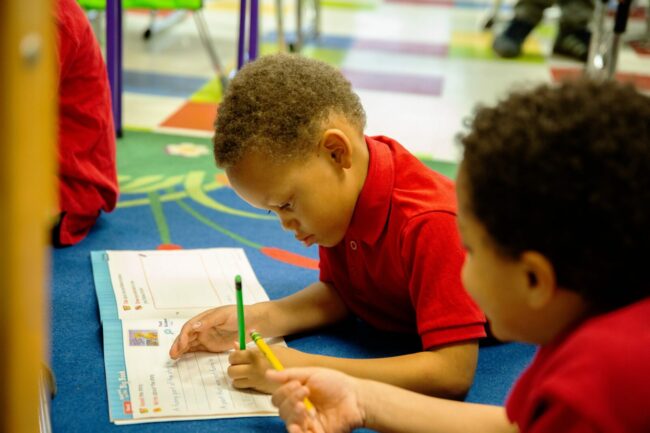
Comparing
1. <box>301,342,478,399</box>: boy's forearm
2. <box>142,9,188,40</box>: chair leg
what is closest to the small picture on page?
<box>301,342,478,399</box>: boy's forearm

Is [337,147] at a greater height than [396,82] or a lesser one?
greater

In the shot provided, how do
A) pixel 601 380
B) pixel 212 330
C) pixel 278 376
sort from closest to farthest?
pixel 601 380 < pixel 278 376 < pixel 212 330

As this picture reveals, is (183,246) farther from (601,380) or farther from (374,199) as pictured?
(601,380)

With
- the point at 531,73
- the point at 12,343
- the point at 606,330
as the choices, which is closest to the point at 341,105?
the point at 606,330

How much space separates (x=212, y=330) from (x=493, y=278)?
1.86 feet

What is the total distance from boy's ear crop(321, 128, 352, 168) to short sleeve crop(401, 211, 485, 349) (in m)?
0.12

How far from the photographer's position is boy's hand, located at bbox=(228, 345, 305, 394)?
1.07m

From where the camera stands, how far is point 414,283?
111cm

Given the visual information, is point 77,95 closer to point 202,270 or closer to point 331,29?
point 202,270

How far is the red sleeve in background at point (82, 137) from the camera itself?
1595 millimetres

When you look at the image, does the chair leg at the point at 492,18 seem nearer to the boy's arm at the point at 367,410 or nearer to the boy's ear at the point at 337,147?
the boy's ear at the point at 337,147

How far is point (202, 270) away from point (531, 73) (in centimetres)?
205

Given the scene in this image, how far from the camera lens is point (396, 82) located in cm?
297

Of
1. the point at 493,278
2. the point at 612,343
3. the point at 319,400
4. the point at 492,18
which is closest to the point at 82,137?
the point at 319,400
